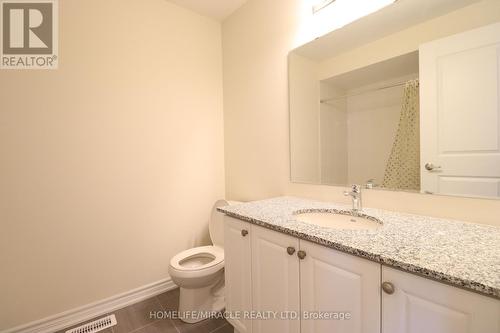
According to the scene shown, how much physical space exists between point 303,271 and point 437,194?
2.35 feet

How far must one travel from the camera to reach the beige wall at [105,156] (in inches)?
55.7

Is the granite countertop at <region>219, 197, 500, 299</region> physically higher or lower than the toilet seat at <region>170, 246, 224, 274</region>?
higher

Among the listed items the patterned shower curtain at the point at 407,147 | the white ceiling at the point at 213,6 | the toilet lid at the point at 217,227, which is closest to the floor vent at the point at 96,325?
the toilet lid at the point at 217,227

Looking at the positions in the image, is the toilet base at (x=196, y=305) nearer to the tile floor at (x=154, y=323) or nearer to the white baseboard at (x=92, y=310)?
the tile floor at (x=154, y=323)

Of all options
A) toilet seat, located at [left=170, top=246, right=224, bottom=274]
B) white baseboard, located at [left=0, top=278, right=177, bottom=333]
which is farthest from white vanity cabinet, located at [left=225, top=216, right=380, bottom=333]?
white baseboard, located at [left=0, top=278, right=177, bottom=333]

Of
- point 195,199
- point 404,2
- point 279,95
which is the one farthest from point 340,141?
point 195,199

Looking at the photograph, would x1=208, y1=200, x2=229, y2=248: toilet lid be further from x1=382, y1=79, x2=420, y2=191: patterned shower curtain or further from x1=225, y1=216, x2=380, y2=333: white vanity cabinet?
x1=382, y1=79, x2=420, y2=191: patterned shower curtain

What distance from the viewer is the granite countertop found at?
567mm

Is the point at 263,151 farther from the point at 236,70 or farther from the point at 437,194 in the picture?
the point at 437,194

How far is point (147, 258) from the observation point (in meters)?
1.87

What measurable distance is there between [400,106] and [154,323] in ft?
6.69

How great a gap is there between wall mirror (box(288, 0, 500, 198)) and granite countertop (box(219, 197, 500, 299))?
0.20 metres

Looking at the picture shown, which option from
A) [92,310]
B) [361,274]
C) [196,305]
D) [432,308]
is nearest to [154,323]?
[196,305]

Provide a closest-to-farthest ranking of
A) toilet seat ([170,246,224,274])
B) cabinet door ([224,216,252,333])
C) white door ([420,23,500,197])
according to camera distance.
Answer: white door ([420,23,500,197]) → cabinet door ([224,216,252,333]) → toilet seat ([170,246,224,274])
